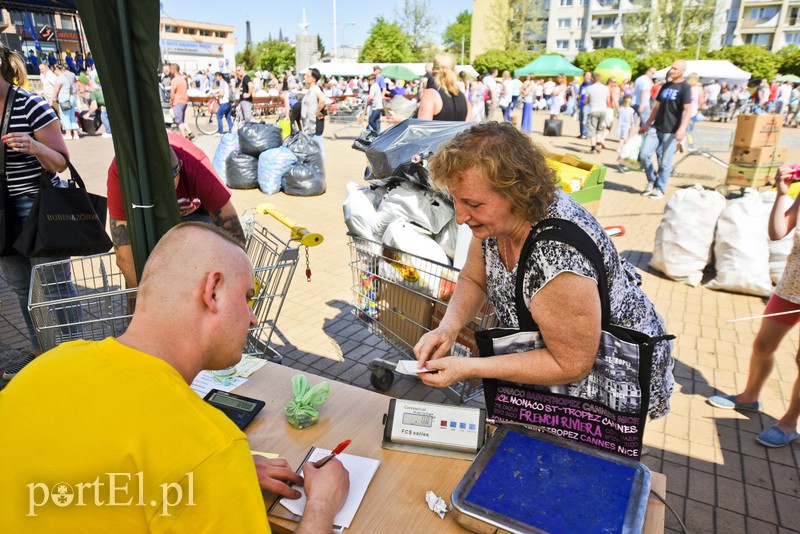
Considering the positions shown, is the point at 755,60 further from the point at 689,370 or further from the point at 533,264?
the point at 533,264

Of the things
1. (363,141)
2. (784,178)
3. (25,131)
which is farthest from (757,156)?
(25,131)

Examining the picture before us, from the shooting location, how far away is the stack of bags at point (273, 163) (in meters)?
9.12

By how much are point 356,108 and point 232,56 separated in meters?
73.6

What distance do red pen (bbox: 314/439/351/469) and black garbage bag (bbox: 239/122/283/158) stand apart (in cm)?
808

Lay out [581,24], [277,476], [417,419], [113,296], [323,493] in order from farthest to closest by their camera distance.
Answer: [581,24] → [113,296] → [417,419] → [277,476] → [323,493]

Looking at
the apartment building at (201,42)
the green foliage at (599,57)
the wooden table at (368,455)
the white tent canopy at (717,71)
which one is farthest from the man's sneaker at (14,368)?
the apartment building at (201,42)

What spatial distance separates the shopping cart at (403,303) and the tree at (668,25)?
55312mm

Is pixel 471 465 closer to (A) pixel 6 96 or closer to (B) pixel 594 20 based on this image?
(A) pixel 6 96

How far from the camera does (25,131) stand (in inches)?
135

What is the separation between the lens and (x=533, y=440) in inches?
72.0

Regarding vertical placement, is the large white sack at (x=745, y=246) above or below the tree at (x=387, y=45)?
below

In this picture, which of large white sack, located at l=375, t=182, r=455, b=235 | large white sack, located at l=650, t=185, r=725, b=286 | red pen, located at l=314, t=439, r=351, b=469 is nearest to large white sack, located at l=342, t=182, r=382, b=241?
large white sack, located at l=375, t=182, r=455, b=235

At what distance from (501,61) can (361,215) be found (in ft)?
162

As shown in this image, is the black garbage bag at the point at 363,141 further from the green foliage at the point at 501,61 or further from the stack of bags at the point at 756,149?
the green foliage at the point at 501,61
